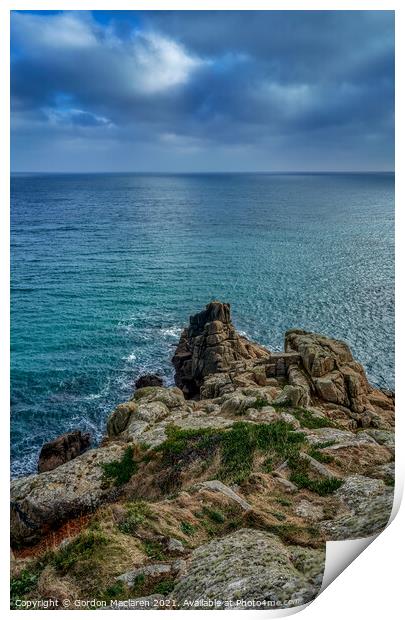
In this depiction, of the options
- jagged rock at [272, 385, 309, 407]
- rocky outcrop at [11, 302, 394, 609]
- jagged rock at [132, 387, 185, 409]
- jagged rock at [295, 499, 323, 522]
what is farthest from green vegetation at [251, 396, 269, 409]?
jagged rock at [295, 499, 323, 522]

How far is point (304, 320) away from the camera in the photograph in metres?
24.1

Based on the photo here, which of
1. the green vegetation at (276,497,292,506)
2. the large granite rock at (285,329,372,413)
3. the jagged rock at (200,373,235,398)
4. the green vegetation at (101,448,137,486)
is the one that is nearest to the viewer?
the green vegetation at (276,497,292,506)

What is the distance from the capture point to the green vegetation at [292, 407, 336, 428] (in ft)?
66.6

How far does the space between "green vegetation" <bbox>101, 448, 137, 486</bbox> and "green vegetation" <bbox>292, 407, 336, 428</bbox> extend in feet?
22.7

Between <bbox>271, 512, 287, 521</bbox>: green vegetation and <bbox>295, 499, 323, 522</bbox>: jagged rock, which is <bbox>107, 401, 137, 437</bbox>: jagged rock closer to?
<bbox>271, 512, 287, 521</bbox>: green vegetation

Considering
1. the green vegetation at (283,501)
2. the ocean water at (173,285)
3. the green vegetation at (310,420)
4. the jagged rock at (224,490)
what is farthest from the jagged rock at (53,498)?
the green vegetation at (310,420)

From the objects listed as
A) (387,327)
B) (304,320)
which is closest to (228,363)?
(304,320)

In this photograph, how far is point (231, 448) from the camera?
17484mm

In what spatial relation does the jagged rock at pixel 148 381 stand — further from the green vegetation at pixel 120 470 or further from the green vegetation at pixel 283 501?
the green vegetation at pixel 283 501

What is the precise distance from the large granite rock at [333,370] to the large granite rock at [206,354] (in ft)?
12.6

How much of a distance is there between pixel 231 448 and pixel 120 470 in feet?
13.5

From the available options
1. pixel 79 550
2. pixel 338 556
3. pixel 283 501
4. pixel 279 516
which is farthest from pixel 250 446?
pixel 79 550

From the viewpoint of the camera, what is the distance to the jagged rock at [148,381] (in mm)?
26938
